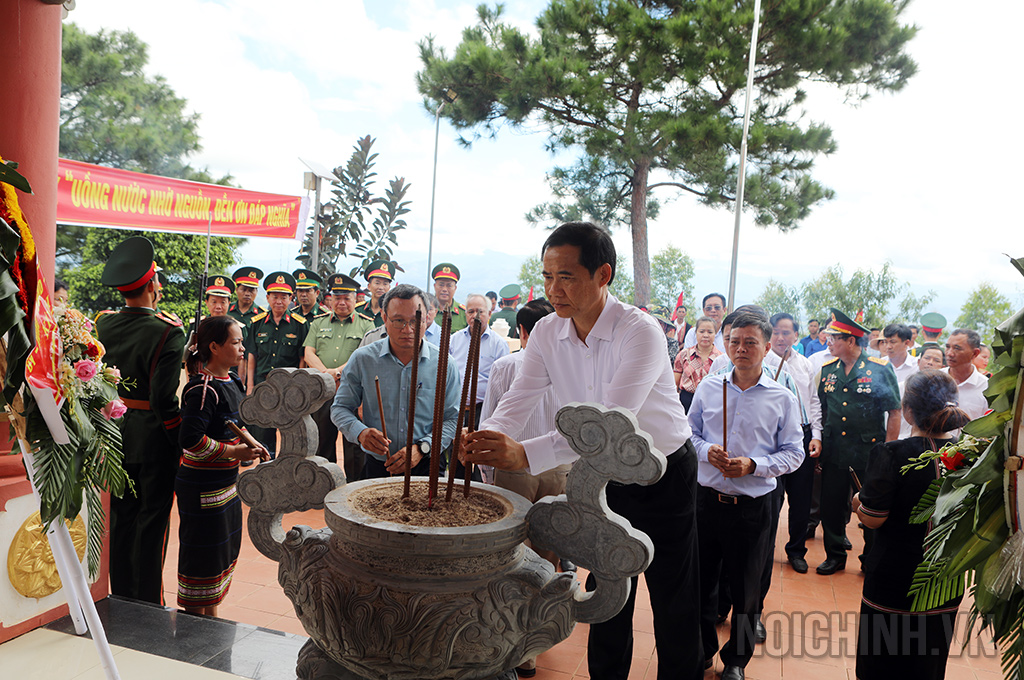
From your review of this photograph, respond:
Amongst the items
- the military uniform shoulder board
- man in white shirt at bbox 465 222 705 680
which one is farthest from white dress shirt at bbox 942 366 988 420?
the military uniform shoulder board

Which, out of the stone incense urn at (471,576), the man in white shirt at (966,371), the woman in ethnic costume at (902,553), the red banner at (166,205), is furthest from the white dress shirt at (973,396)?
the red banner at (166,205)

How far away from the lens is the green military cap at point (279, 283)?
6.27m

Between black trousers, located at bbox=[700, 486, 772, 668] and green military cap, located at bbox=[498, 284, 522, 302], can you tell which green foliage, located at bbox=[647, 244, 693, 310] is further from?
black trousers, located at bbox=[700, 486, 772, 668]

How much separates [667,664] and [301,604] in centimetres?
126

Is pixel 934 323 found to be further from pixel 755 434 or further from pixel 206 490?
pixel 206 490

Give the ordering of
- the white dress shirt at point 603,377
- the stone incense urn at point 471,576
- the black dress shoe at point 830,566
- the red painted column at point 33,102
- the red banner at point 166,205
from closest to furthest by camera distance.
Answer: the stone incense urn at point 471,576 → the white dress shirt at point 603,377 → the red painted column at point 33,102 → the black dress shoe at point 830,566 → the red banner at point 166,205

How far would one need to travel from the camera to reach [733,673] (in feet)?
9.04

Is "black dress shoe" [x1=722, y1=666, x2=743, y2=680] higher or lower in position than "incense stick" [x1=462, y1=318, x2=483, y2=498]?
lower

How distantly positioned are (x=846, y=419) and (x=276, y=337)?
15.1 ft

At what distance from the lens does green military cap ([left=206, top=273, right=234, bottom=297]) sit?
22.2 feet

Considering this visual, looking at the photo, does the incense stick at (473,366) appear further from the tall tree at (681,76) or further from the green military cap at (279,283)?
the tall tree at (681,76)

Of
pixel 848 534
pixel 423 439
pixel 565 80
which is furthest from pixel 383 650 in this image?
pixel 565 80

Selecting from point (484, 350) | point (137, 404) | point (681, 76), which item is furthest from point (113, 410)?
point (681, 76)

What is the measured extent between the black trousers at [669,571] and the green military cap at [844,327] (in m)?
2.93
